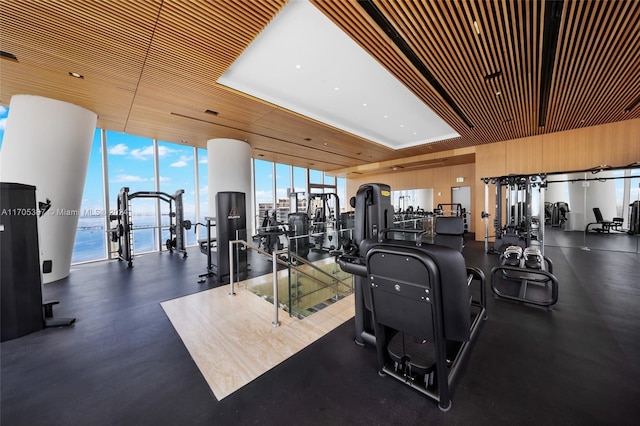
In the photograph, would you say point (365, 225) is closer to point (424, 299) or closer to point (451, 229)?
point (424, 299)

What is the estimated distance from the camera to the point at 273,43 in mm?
3412

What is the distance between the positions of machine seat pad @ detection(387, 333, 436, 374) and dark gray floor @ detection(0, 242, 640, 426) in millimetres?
222

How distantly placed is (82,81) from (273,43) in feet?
11.4

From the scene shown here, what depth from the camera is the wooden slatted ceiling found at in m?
2.60

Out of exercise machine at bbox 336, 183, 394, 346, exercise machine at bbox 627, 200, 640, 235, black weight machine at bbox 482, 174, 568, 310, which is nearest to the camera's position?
exercise machine at bbox 336, 183, 394, 346

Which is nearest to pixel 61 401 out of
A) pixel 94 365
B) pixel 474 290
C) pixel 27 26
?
pixel 94 365

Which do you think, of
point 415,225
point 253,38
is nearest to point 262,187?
point 415,225

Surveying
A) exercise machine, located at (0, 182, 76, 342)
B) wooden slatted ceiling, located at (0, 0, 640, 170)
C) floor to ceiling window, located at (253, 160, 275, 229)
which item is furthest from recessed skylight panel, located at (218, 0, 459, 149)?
floor to ceiling window, located at (253, 160, 275, 229)

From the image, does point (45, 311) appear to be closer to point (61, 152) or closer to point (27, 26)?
point (61, 152)

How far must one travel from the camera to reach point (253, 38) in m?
3.07

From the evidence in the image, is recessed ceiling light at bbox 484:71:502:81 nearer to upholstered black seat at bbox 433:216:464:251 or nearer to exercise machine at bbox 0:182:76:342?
upholstered black seat at bbox 433:216:464:251

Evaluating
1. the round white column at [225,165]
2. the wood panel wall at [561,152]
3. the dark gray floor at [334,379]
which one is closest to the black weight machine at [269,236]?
the round white column at [225,165]

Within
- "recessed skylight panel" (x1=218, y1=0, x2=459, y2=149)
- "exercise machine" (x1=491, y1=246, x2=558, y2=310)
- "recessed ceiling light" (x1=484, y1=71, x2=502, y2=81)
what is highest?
"recessed skylight panel" (x1=218, y1=0, x2=459, y2=149)

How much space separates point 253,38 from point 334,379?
4038 mm
